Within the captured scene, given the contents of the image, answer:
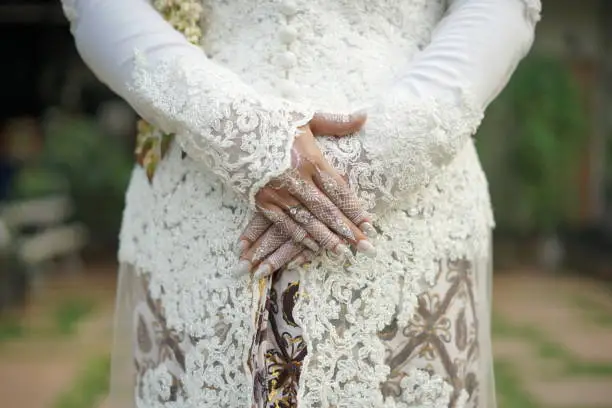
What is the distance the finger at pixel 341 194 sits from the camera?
1.17 metres

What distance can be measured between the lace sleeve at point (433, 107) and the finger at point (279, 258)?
0.12 m

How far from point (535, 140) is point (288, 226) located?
6915 millimetres

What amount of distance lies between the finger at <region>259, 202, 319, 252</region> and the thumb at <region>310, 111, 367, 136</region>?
4.8 inches

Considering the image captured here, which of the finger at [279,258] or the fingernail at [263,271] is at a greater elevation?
the finger at [279,258]

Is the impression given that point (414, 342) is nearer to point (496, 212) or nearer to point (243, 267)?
point (243, 267)

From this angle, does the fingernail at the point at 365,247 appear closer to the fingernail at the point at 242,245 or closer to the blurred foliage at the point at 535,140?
the fingernail at the point at 242,245

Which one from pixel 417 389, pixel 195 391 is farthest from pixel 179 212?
pixel 417 389

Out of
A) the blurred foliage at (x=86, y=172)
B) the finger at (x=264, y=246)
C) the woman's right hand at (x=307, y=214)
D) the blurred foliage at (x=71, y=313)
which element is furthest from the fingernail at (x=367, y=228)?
the blurred foliage at (x=86, y=172)

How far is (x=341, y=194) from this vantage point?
46.1 inches

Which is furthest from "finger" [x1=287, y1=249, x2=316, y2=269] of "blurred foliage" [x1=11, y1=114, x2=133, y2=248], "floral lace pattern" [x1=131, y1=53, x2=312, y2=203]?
"blurred foliage" [x1=11, y1=114, x2=133, y2=248]

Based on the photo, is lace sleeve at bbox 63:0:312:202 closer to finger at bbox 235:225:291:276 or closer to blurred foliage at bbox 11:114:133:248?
finger at bbox 235:225:291:276

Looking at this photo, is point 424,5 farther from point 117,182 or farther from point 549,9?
point 549,9

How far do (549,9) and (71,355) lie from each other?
6393 millimetres

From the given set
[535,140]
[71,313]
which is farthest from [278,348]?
[535,140]
